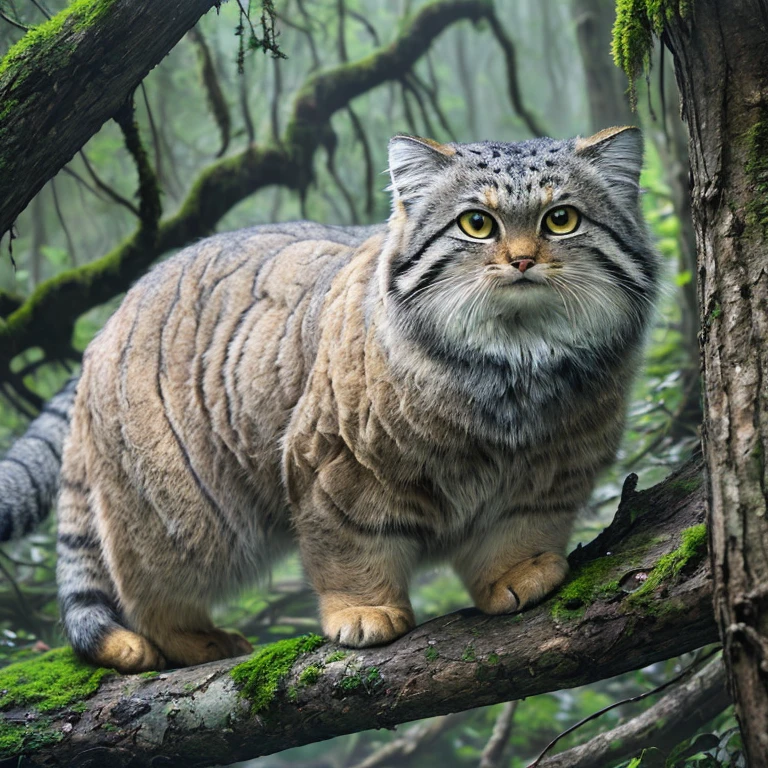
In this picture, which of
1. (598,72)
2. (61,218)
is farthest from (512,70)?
(61,218)

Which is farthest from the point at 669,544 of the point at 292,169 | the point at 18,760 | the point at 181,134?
the point at 181,134

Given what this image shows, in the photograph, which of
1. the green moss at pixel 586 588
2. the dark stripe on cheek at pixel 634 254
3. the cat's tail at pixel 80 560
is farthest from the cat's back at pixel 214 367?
the green moss at pixel 586 588

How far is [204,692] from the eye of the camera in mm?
3025

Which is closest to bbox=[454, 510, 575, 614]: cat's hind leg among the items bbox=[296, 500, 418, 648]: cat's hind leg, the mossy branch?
bbox=[296, 500, 418, 648]: cat's hind leg

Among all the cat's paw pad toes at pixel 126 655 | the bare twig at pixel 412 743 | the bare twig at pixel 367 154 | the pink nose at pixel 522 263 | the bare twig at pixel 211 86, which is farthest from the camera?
the bare twig at pixel 367 154

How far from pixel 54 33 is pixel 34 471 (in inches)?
80.6

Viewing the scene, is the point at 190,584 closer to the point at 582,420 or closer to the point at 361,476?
the point at 361,476

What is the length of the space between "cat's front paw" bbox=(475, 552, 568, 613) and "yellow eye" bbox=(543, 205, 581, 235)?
1.13m

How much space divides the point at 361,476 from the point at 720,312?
4.61 feet

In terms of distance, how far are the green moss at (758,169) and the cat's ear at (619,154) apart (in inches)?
29.4

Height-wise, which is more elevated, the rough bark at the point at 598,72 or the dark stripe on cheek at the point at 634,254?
the rough bark at the point at 598,72

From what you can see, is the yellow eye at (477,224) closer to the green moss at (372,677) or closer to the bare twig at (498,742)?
the green moss at (372,677)

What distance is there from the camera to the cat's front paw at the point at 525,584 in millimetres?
2811

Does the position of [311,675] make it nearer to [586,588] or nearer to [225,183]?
[586,588]
